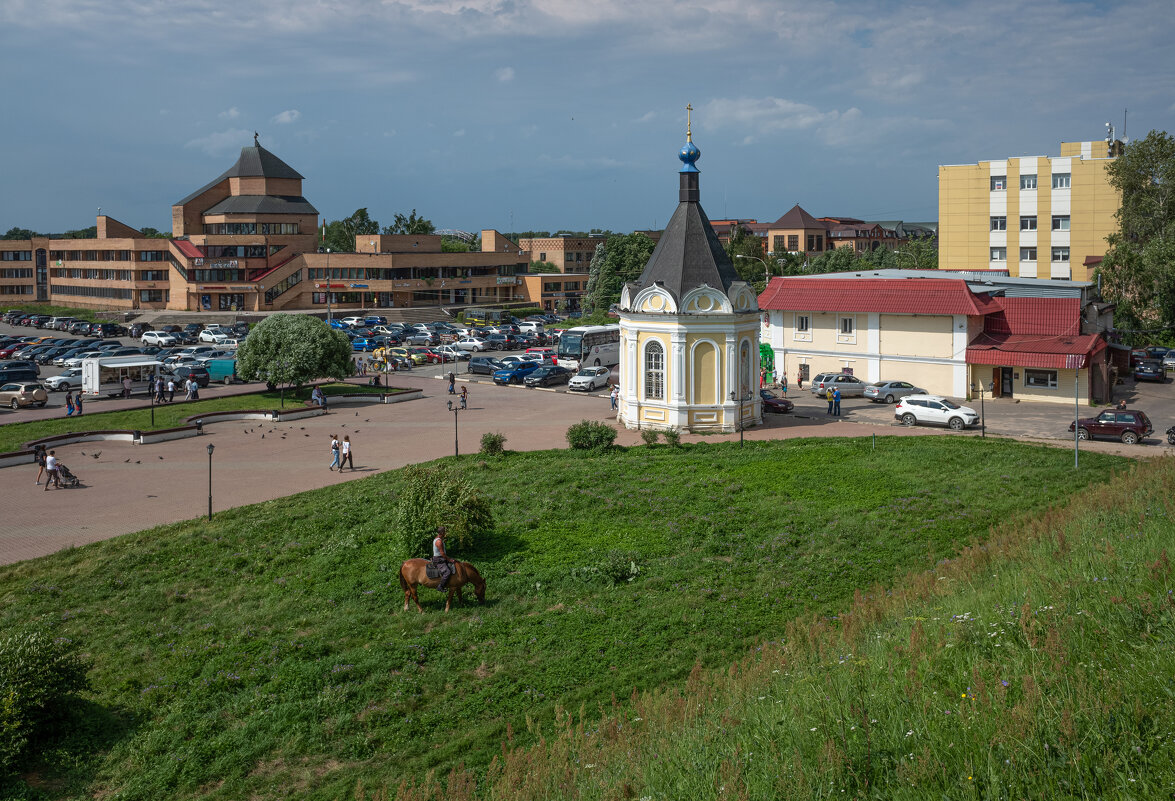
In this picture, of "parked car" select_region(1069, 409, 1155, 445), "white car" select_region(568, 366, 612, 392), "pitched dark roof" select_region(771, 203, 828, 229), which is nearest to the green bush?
"parked car" select_region(1069, 409, 1155, 445)

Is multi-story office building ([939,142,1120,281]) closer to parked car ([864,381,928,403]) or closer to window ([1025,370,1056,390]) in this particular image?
window ([1025,370,1056,390])

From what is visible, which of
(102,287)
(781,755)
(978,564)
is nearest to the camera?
(781,755)

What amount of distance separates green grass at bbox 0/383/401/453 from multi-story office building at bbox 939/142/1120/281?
161 feet

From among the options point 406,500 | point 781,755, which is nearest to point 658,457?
point 406,500

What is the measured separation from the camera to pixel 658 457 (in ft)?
97.0

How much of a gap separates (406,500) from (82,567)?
7104 mm

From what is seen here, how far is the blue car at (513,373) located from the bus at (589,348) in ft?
9.16

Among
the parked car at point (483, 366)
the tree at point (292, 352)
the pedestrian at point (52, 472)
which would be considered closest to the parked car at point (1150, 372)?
the parked car at point (483, 366)

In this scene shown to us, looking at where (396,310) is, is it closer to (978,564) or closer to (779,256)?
(779,256)

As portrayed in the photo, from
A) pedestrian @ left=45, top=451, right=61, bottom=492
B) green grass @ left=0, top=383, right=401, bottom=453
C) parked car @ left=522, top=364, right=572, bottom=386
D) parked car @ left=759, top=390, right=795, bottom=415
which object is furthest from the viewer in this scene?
parked car @ left=522, top=364, right=572, bottom=386

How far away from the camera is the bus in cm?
5692

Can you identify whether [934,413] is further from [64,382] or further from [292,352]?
[64,382]

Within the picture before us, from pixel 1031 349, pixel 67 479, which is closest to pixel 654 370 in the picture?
pixel 1031 349

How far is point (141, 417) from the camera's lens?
40500 millimetres
